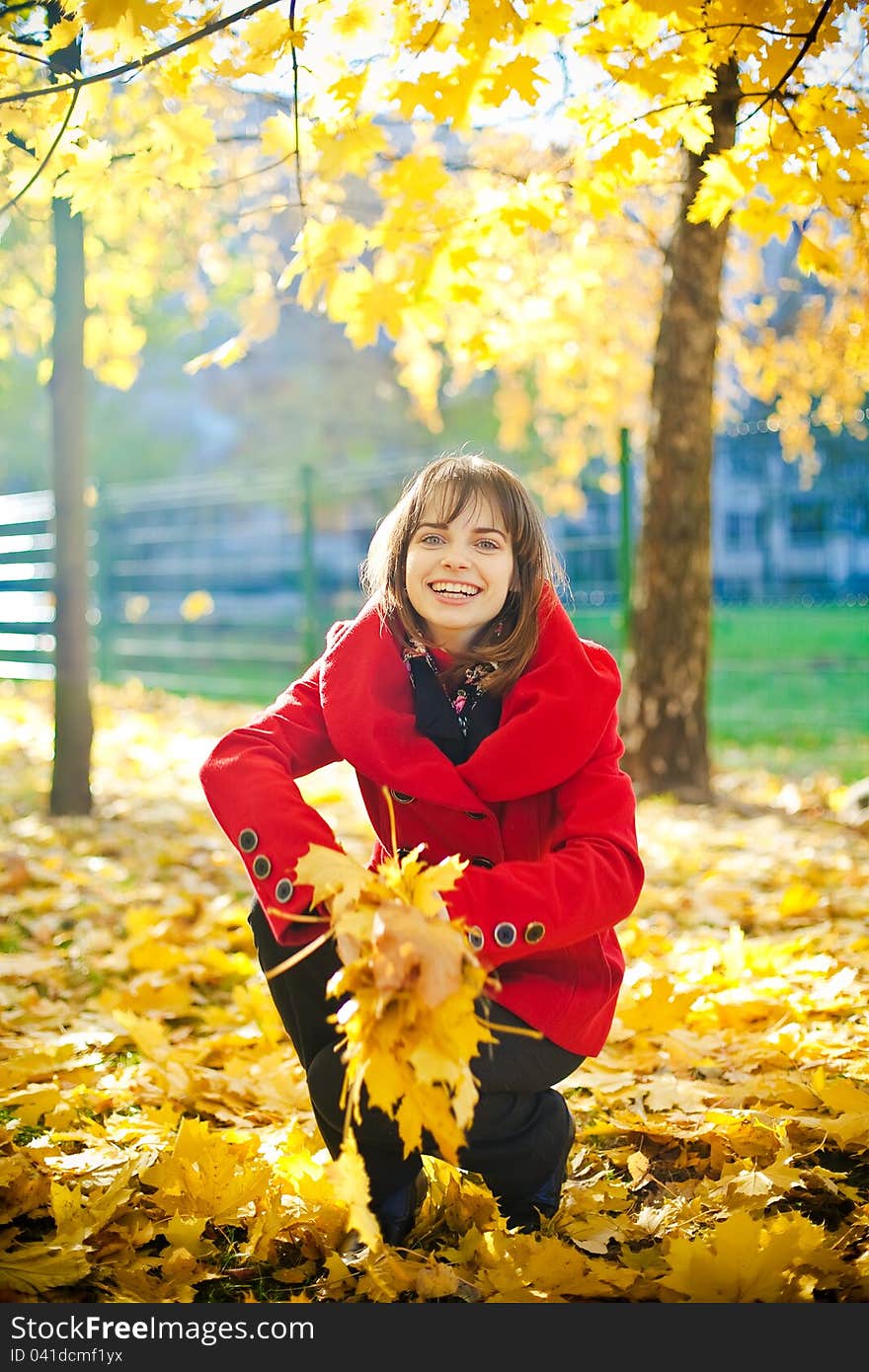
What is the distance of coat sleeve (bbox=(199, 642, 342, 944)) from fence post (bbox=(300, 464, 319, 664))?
687 cm

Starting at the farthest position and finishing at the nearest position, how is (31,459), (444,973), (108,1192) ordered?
1. (31,459)
2. (108,1192)
3. (444,973)

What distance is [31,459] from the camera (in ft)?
91.0

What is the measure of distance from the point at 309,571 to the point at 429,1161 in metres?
7.15

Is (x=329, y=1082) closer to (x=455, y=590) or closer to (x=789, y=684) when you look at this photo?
(x=455, y=590)

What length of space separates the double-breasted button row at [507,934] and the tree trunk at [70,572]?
386cm

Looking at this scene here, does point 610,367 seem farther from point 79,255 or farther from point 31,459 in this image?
point 31,459

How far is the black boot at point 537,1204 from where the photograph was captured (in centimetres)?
202

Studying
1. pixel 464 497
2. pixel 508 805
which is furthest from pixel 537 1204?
pixel 464 497

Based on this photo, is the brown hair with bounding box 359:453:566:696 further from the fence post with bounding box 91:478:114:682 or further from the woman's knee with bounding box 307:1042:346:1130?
the fence post with bounding box 91:478:114:682

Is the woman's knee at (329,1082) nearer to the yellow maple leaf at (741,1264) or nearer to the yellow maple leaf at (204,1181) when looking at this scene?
the yellow maple leaf at (204,1181)

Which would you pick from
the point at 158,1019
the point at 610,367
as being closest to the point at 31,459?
the point at 610,367

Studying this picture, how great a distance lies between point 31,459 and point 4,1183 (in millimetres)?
27517

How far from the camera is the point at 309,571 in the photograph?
9.05 metres

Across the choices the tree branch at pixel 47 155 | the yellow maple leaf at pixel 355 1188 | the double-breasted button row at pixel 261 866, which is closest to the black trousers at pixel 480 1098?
the double-breasted button row at pixel 261 866
